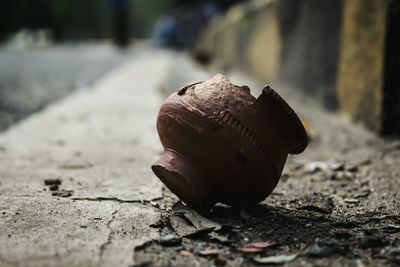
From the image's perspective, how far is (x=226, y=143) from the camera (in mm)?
1688

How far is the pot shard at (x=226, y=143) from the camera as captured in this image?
1.70 m

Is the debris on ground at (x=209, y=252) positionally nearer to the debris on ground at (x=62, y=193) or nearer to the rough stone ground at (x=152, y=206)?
the rough stone ground at (x=152, y=206)

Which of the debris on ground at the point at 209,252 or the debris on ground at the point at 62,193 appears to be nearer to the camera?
the debris on ground at the point at 209,252

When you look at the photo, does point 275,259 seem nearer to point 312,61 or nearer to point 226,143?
point 226,143

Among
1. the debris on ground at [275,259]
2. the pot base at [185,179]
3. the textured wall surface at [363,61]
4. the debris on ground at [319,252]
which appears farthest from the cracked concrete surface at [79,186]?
the textured wall surface at [363,61]

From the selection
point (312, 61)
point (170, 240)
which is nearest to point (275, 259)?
point (170, 240)

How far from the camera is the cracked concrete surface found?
4.80 feet

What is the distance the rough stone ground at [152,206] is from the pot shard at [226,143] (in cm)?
11

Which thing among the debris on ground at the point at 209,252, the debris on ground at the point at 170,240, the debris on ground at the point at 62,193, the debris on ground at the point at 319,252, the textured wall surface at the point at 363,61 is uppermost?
the textured wall surface at the point at 363,61

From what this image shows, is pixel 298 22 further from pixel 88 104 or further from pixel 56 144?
pixel 56 144

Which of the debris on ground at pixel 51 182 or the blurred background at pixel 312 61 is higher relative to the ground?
the blurred background at pixel 312 61

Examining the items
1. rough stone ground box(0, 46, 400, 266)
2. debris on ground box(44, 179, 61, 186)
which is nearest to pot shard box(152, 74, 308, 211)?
rough stone ground box(0, 46, 400, 266)

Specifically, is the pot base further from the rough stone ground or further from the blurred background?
the blurred background

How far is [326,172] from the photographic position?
2580 millimetres
